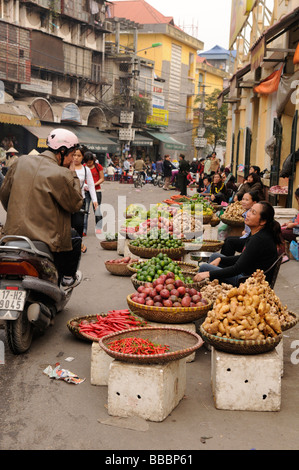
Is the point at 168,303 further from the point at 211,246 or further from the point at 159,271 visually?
the point at 211,246

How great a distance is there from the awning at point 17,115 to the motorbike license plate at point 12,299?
28733 mm

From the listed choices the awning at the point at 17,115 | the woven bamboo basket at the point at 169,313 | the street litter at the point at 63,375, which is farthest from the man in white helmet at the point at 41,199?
the awning at the point at 17,115

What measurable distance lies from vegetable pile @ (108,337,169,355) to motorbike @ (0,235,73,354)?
959 millimetres

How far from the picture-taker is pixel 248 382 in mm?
4160

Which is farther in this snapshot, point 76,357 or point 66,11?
point 66,11

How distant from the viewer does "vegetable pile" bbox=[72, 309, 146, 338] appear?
16.6 feet

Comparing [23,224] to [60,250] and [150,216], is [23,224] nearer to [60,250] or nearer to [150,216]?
[60,250]

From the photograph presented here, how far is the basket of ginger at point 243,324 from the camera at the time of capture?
418 centimetres

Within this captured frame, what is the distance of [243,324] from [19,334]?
199cm

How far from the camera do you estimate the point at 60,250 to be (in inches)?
217

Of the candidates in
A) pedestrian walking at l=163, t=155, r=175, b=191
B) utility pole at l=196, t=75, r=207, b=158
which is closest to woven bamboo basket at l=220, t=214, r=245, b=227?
pedestrian walking at l=163, t=155, r=175, b=191

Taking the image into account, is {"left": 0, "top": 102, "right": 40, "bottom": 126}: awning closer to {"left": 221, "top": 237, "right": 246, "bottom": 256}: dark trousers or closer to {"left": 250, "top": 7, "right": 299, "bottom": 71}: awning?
{"left": 250, "top": 7, "right": 299, "bottom": 71}: awning
